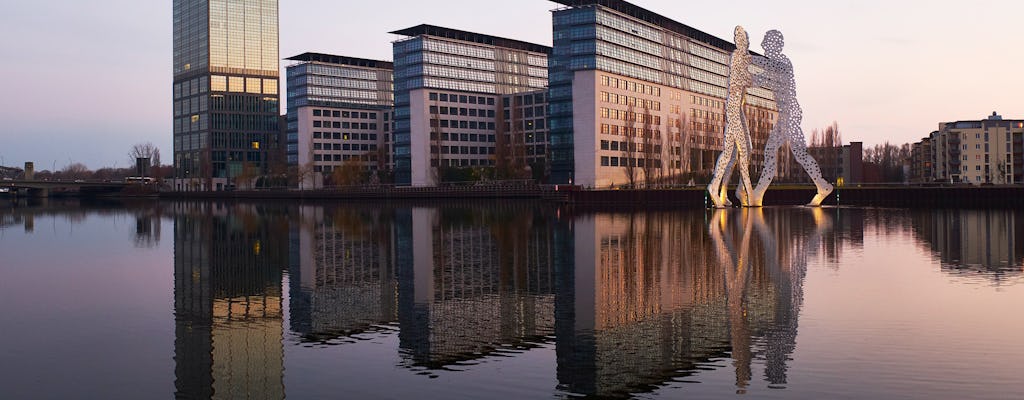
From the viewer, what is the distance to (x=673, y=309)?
2277 cm

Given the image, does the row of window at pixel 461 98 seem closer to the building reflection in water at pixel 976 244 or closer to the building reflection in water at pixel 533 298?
the building reflection in water at pixel 976 244

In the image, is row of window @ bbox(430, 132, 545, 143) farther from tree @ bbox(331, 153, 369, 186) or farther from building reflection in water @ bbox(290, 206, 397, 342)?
building reflection in water @ bbox(290, 206, 397, 342)

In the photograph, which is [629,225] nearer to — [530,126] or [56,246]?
[56,246]

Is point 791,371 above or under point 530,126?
under

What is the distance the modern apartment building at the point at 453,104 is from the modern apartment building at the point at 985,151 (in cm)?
8045

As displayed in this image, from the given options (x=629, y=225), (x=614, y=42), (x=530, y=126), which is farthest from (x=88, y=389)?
(x=530, y=126)

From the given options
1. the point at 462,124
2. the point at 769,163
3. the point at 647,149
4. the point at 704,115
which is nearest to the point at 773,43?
the point at 769,163

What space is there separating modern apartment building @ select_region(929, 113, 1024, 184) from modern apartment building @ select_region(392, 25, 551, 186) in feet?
264

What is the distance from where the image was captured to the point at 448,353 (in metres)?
18.3

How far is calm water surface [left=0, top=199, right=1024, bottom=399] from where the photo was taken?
1584 cm

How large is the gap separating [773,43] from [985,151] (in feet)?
376

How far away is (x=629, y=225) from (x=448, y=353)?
43253mm

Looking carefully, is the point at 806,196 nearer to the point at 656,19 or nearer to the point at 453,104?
the point at 656,19

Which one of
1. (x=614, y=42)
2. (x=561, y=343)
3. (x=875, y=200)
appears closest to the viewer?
(x=561, y=343)
